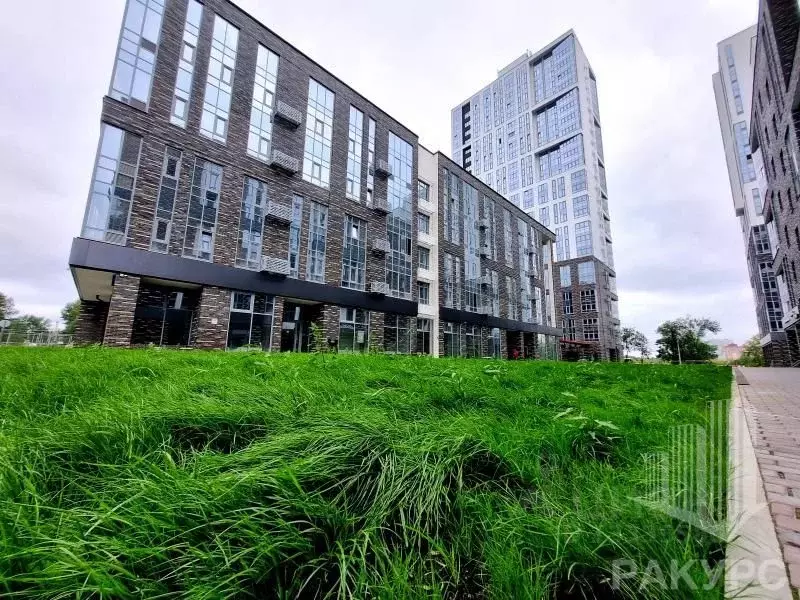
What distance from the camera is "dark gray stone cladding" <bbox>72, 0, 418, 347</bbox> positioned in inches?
664

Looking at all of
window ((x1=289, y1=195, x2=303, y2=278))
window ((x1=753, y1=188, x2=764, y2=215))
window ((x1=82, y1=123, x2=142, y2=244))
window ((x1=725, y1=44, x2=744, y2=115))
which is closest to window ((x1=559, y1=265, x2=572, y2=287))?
window ((x1=753, y1=188, x2=764, y2=215))

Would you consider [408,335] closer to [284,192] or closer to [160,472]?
[284,192]

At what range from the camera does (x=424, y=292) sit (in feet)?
108

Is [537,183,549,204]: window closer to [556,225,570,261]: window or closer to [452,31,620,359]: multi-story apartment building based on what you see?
[452,31,620,359]: multi-story apartment building

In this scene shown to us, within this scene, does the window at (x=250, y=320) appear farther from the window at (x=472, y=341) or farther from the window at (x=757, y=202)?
the window at (x=757, y=202)

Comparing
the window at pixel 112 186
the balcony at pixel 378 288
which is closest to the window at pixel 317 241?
the balcony at pixel 378 288

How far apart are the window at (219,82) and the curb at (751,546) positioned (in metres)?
23.8

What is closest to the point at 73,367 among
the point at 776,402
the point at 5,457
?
the point at 5,457

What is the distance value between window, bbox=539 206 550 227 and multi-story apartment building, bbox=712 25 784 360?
27875mm

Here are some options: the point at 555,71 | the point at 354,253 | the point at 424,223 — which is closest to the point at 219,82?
the point at 354,253

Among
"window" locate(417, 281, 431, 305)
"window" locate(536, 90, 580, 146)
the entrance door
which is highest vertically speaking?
"window" locate(536, 90, 580, 146)

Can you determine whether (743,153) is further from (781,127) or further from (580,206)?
(781,127)

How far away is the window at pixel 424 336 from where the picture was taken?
101 feet

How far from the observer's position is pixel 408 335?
2920 centimetres
